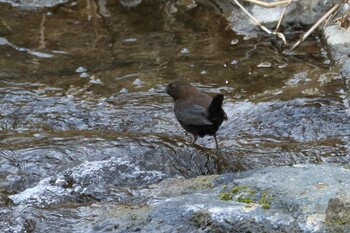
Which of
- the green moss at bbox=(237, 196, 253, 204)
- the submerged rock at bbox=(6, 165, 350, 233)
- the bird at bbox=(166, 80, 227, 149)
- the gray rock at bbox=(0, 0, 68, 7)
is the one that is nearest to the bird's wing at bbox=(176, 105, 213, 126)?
the bird at bbox=(166, 80, 227, 149)

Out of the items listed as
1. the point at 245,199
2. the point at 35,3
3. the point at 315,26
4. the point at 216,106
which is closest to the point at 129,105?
the point at 216,106

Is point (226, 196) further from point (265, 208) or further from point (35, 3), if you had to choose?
point (35, 3)

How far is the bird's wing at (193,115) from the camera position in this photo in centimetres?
642

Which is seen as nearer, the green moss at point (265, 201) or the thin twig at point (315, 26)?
the green moss at point (265, 201)

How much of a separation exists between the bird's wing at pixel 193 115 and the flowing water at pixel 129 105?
20 cm

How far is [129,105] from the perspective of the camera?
24.9 ft

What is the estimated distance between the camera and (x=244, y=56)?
8867 mm

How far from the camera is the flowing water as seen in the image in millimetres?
5711

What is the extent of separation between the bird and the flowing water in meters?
0.18

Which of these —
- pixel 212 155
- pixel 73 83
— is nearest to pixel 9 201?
pixel 212 155

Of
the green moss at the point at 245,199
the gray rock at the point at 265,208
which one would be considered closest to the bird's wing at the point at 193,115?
the gray rock at the point at 265,208

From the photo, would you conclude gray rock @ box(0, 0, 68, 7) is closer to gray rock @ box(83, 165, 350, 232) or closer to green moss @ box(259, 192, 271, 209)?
gray rock @ box(83, 165, 350, 232)

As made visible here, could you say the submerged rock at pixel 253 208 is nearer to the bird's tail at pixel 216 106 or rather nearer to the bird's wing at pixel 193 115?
the bird's tail at pixel 216 106

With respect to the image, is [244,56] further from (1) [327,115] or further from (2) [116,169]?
(2) [116,169]
